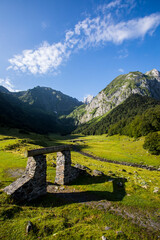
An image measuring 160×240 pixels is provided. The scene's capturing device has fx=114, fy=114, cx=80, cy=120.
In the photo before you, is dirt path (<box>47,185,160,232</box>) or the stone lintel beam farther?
the stone lintel beam

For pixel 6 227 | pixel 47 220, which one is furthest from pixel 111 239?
pixel 6 227

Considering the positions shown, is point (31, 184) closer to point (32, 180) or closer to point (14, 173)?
point (32, 180)

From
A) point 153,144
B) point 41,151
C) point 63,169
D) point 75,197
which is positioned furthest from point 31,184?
point 153,144

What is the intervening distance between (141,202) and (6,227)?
1462cm

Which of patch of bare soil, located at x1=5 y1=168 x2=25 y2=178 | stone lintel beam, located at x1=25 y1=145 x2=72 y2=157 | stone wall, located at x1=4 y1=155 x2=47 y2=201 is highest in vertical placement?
stone lintel beam, located at x1=25 y1=145 x2=72 y2=157

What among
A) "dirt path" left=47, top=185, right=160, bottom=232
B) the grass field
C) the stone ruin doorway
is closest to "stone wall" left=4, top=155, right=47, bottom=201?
the stone ruin doorway

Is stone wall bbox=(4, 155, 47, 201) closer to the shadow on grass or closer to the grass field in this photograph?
the grass field

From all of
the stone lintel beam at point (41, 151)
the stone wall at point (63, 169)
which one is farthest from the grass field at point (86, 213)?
the stone lintel beam at point (41, 151)

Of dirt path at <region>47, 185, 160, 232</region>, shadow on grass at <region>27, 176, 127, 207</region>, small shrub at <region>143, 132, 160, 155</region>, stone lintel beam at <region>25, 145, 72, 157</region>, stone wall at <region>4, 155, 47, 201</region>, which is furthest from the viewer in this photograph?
small shrub at <region>143, 132, 160, 155</region>

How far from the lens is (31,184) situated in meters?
13.7

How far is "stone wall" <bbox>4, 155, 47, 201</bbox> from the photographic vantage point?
1243 centimetres

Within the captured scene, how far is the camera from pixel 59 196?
14.9m

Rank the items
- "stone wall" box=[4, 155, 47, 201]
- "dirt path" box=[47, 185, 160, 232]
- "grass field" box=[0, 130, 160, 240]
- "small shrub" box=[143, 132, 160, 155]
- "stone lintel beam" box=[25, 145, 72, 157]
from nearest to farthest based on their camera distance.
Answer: "grass field" box=[0, 130, 160, 240]
"dirt path" box=[47, 185, 160, 232]
"stone wall" box=[4, 155, 47, 201]
"stone lintel beam" box=[25, 145, 72, 157]
"small shrub" box=[143, 132, 160, 155]

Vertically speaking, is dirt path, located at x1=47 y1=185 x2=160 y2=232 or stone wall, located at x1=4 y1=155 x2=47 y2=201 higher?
stone wall, located at x1=4 y1=155 x2=47 y2=201
